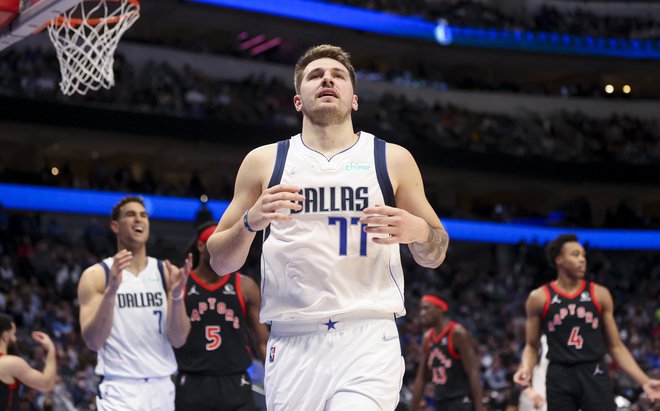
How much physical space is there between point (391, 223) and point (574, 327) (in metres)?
4.64

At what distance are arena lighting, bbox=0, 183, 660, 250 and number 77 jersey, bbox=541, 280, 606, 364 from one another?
16796 millimetres

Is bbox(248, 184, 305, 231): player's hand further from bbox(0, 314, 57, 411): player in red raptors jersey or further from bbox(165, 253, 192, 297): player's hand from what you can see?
bbox(0, 314, 57, 411): player in red raptors jersey

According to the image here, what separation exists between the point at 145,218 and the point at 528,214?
25886mm

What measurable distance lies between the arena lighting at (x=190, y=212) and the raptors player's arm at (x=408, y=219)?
1924 centimetres

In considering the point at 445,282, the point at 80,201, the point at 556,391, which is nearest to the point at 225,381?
the point at 556,391

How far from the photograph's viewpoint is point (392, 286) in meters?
4.37

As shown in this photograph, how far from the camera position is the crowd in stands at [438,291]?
14.1 meters

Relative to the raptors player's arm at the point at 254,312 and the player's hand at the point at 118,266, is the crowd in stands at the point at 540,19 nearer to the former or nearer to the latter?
the raptors player's arm at the point at 254,312

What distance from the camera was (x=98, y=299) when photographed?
688 centimetres

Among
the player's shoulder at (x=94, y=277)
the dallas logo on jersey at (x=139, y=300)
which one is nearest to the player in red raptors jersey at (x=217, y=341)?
the dallas logo on jersey at (x=139, y=300)

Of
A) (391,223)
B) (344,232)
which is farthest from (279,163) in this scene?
(391,223)

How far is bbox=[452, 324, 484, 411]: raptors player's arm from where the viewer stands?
31.0 feet

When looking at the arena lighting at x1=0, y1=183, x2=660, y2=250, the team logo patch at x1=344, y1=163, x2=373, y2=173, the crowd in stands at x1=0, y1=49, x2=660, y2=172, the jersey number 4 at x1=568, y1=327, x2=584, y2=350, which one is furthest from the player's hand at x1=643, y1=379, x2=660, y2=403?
the arena lighting at x1=0, y1=183, x2=660, y2=250

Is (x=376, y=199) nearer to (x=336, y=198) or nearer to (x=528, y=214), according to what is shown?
(x=336, y=198)
